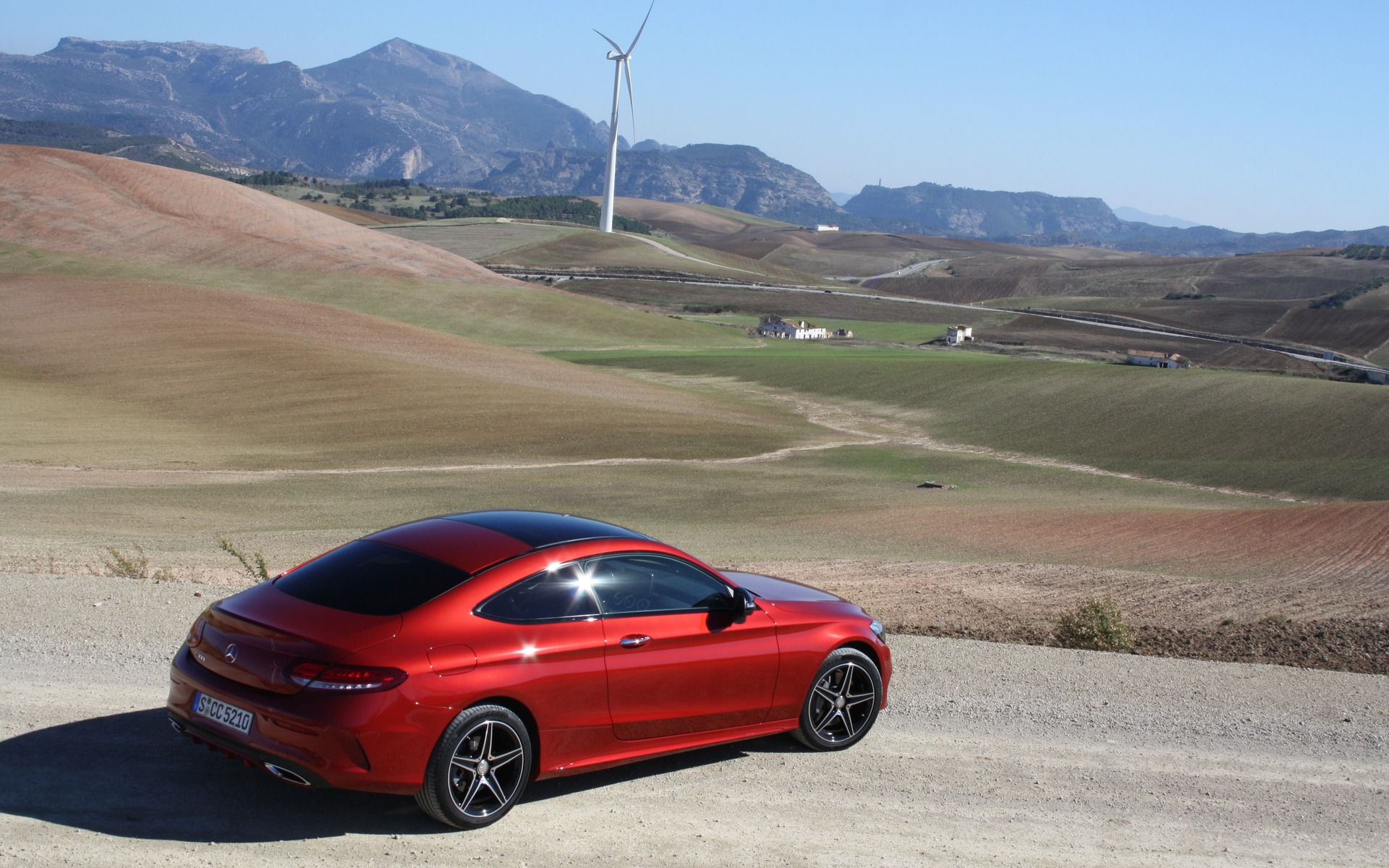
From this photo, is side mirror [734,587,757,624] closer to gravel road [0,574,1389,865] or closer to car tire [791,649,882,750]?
car tire [791,649,882,750]

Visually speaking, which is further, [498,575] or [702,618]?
[702,618]

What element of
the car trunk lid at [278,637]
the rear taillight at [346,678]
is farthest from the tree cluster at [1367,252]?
the rear taillight at [346,678]

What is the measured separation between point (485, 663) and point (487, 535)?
0.94 metres

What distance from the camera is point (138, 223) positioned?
87.5m

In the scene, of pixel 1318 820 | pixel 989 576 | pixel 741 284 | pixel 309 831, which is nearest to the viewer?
pixel 309 831

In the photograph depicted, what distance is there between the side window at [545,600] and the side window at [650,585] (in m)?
0.12

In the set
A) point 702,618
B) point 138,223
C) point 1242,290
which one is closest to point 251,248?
point 138,223

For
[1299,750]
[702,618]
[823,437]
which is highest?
[702,618]

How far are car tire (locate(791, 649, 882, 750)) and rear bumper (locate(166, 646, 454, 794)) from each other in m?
2.95

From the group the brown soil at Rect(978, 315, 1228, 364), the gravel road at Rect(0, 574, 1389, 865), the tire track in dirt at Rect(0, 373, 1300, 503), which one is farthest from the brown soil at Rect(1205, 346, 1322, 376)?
the gravel road at Rect(0, 574, 1389, 865)

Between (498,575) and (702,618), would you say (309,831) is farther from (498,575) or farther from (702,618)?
(702,618)

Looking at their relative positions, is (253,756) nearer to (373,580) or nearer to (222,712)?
(222,712)

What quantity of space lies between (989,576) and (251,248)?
8457 centimetres

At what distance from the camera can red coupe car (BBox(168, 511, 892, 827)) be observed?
20.0 ft
